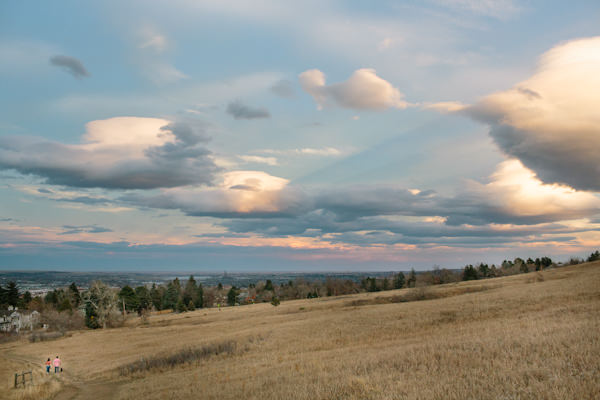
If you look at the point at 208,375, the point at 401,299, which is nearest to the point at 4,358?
the point at 208,375

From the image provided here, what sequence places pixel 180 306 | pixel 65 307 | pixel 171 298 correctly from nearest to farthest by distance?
pixel 65 307 → pixel 180 306 → pixel 171 298

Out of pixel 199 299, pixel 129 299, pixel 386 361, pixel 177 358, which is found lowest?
pixel 199 299

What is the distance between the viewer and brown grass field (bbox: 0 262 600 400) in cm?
1070

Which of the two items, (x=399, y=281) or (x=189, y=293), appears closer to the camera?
(x=189, y=293)

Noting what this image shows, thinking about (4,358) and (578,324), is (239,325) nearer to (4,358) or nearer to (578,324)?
(4,358)

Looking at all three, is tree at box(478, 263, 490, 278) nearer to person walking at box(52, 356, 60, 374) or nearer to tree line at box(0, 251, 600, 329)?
tree line at box(0, 251, 600, 329)

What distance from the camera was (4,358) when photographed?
147ft

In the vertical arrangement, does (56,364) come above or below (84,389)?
below

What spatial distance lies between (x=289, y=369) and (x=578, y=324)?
14.2m

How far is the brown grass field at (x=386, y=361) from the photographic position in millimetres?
10695

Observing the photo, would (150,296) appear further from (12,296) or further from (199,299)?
(12,296)

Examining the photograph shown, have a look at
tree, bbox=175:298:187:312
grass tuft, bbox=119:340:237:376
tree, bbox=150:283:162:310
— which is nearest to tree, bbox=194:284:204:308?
tree, bbox=175:298:187:312

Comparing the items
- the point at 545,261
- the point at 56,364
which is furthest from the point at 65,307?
the point at 545,261

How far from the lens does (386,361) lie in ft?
52.9
